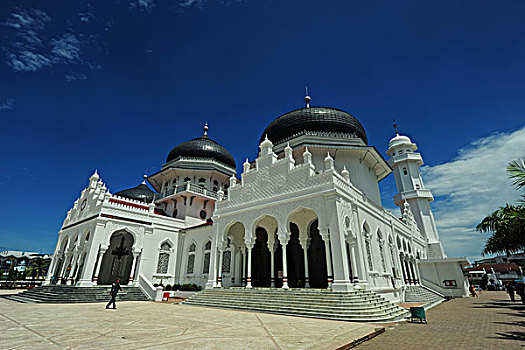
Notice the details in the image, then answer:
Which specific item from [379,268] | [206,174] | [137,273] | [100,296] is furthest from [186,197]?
[379,268]

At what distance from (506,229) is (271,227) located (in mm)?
14307

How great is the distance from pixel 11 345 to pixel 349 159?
1882 cm

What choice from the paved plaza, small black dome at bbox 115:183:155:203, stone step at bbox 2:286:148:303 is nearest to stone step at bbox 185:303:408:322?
the paved plaza

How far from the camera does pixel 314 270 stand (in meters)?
16.2

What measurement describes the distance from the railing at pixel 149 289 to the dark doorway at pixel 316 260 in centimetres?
990

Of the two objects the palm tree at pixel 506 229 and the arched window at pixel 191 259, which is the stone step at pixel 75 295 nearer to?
the arched window at pixel 191 259

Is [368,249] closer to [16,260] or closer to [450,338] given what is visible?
[450,338]

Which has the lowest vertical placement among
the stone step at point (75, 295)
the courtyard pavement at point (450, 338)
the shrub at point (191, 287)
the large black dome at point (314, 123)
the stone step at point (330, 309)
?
the courtyard pavement at point (450, 338)

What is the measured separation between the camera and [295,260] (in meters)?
16.9

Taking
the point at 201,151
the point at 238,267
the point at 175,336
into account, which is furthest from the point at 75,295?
the point at 201,151

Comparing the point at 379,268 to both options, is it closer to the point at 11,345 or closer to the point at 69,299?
the point at 11,345

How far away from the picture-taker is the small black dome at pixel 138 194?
84.9ft

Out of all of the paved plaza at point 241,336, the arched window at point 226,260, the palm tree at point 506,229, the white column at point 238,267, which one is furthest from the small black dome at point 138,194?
the palm tree at point 506,229

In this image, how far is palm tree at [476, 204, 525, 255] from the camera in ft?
33.5
